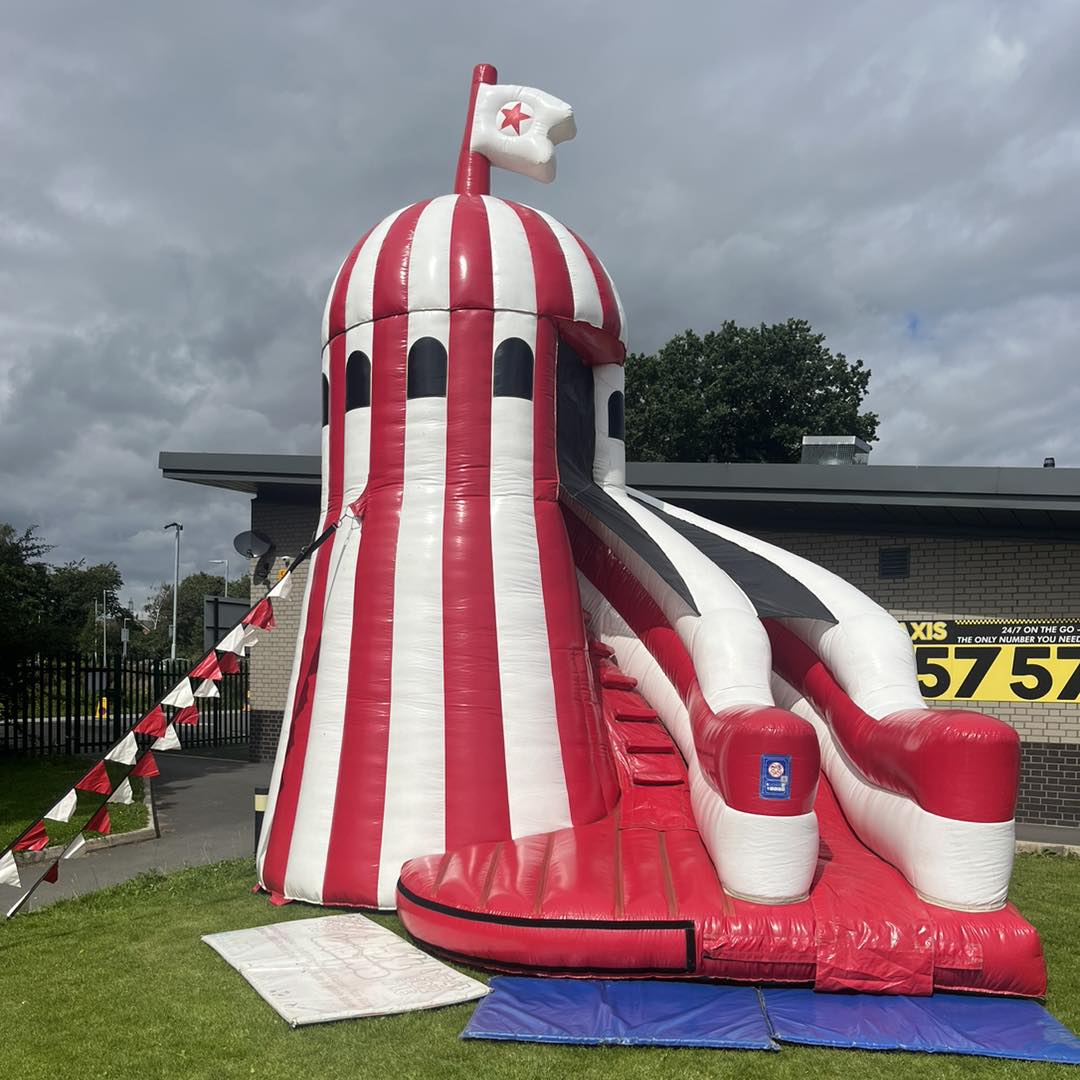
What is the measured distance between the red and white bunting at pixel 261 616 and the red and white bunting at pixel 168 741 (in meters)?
0.82

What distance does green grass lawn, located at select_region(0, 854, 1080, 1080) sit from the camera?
392cm

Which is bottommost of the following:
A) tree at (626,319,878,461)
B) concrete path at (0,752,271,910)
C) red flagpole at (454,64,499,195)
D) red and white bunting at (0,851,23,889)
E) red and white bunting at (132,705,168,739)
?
concrete path at (0,752,271,910)

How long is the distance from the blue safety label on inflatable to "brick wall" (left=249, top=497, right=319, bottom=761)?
10139 millimetres

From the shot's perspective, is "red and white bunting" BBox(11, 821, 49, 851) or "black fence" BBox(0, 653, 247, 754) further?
"black fence" BBox(0, 653, 247, 754)

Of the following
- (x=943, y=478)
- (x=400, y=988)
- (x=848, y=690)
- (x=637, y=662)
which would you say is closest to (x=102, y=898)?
(x=400, y=988)

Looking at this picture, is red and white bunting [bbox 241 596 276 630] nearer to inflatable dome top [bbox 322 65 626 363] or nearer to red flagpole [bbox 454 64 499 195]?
inflatable dome top [bbox 322 65 626 363]

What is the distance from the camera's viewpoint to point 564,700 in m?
6.27

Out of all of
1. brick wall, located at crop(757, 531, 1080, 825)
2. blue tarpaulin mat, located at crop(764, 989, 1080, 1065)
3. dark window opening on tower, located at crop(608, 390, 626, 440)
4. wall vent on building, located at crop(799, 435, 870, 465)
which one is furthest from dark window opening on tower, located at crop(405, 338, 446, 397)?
wall vent on building, located at crop(799, 435, 870, 465)

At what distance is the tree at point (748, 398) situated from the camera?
102ft

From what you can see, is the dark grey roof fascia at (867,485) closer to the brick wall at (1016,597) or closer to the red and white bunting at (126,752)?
the brick wall at (1016,597)

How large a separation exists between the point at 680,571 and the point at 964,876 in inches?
89.3

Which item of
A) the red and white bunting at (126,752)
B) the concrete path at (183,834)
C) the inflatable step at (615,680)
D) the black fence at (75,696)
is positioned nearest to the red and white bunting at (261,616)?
the red and white bunting at (126,752)

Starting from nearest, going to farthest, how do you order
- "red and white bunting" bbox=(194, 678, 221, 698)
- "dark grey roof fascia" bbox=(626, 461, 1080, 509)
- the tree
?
1. "red and white bunting" bbox=(194, 678, 221, 698)
2. "dark grey roof fascia" bbox=(626, 461, 1080, 509)
3. the tree

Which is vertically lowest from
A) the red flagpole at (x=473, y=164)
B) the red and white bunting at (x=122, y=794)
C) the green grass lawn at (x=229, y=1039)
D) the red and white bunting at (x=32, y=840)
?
the green grass lawn at (x=229, y=1039)
